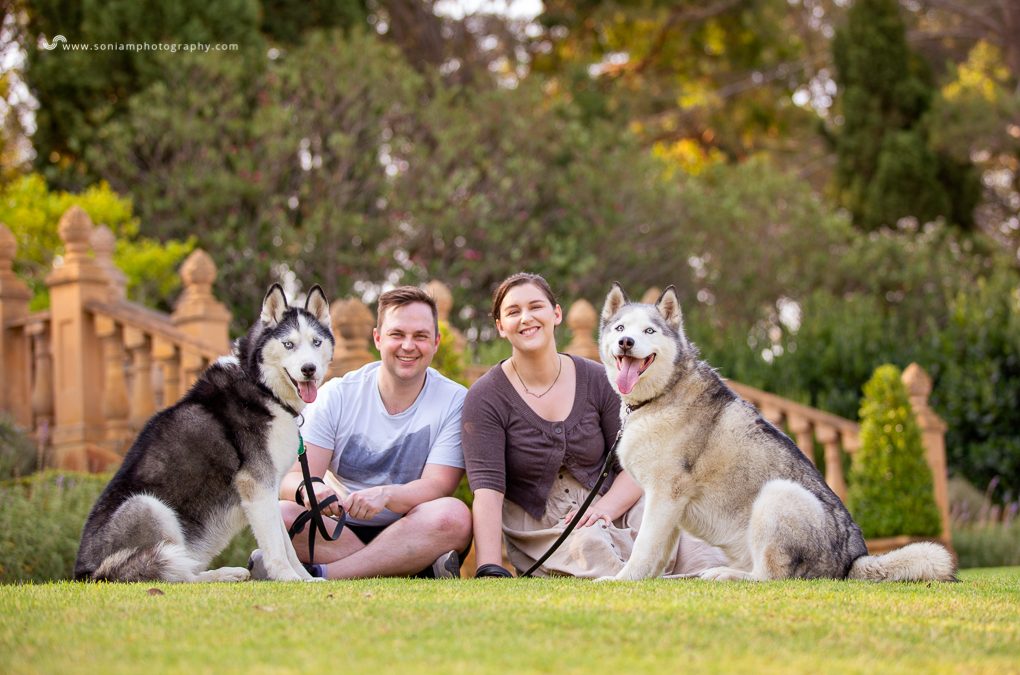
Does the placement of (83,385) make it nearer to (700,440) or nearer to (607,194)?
(700,440)

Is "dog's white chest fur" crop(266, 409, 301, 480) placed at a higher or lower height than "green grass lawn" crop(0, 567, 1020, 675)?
higher

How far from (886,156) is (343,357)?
15.0m

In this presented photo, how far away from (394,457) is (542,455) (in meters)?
0.85

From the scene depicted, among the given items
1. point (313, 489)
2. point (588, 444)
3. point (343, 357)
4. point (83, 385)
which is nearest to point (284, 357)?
point (313, 489)

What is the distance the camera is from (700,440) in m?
5.67

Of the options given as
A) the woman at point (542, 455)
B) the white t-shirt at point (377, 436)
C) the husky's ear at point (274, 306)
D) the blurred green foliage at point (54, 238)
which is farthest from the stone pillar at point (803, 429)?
the husky's ear at point (274, 306)

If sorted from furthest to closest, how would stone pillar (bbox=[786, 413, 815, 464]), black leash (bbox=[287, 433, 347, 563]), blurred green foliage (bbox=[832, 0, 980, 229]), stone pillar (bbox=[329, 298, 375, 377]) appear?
blurred green foliage (bbox=[832, 0, 980, 229]) < stone pillar (bbox=[786, 413, 815, 464]) < stone pillar (bbox=[329, 298, 375, 377]) < black leash (bbox=[287, 433, 347, 563])

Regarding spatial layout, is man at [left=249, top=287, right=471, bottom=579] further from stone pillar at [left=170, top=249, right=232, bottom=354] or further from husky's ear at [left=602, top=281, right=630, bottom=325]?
stone pillar at [left=170, top=249, right=232, bottom=354]

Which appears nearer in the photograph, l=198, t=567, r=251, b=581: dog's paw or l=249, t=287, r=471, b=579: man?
l=198, t=567, r=251, b=581: dog's paw

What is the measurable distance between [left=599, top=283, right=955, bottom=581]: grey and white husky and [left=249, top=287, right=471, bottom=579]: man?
1.07 metres

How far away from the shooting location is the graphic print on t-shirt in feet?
20.9

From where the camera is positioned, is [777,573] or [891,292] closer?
[777,573]

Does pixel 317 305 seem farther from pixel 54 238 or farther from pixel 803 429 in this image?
pixel 54 238

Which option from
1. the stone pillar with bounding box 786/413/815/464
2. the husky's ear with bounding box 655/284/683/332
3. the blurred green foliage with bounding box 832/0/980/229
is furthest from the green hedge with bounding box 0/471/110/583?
the blurred green foliage with bounding box 832/0/980/229
